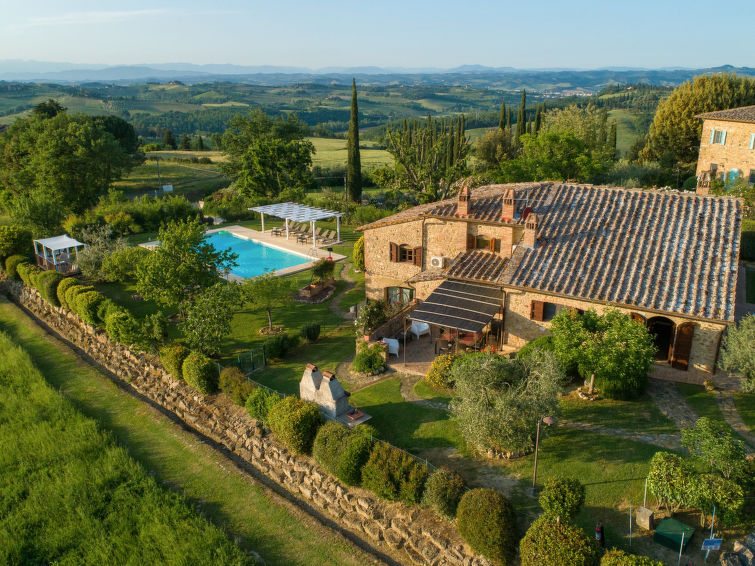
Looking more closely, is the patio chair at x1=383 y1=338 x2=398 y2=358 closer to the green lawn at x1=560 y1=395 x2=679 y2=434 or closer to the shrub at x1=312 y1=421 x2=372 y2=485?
the shrub at x1=312 y1=421 x2=372 y2=485

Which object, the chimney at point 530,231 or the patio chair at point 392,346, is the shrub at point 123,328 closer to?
the patio chair at point 392,346

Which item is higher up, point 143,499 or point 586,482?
point 586,482

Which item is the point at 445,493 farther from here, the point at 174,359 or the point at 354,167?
the point at 354,167

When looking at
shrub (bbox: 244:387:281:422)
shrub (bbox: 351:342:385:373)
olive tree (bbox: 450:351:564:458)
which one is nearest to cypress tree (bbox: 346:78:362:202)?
shrub (bbox: 351:342:385:373)

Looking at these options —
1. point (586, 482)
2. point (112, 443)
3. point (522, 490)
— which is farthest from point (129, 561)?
point (586, 482)

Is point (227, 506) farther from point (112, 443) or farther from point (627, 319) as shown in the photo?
point (627, 319)
